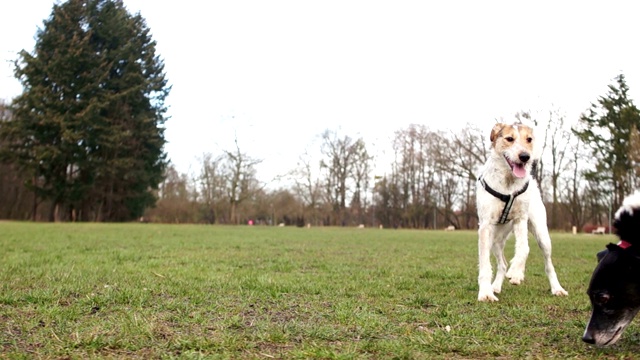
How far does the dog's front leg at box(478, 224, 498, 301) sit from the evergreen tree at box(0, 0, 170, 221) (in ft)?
130

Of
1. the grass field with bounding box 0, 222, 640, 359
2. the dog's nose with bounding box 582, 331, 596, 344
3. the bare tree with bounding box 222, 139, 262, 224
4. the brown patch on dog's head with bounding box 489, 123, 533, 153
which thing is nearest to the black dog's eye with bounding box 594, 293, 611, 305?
the dog's nose with bounding box 582, 331, 596, 344

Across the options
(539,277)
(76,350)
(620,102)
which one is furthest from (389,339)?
(620,102)

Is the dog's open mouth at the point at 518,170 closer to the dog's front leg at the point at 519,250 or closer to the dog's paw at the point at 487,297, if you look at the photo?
the dog's front leg at the point at 519,250

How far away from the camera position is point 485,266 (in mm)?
5598

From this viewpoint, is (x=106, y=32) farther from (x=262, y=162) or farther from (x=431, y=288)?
(x=431, y=288)

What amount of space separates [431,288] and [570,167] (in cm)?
5198

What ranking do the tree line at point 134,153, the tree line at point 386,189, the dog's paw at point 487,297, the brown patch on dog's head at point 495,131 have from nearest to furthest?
1. the dog's paw at point 487,297
2. the brown patch on dog's head at point 495,131
3. the tree line at point 134,153
4. the tree line at point 386,189

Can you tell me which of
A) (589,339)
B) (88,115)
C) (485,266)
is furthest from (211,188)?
(589,339)

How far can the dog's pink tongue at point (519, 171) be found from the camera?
5.44 metres

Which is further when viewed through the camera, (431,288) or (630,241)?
(431,288)

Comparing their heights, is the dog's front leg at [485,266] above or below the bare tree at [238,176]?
below

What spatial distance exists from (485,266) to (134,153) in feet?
142

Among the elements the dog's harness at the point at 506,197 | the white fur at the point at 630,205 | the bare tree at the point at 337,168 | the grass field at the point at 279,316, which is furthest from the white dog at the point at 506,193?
the bare tree at the point at 337,168

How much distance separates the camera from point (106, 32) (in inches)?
1704
